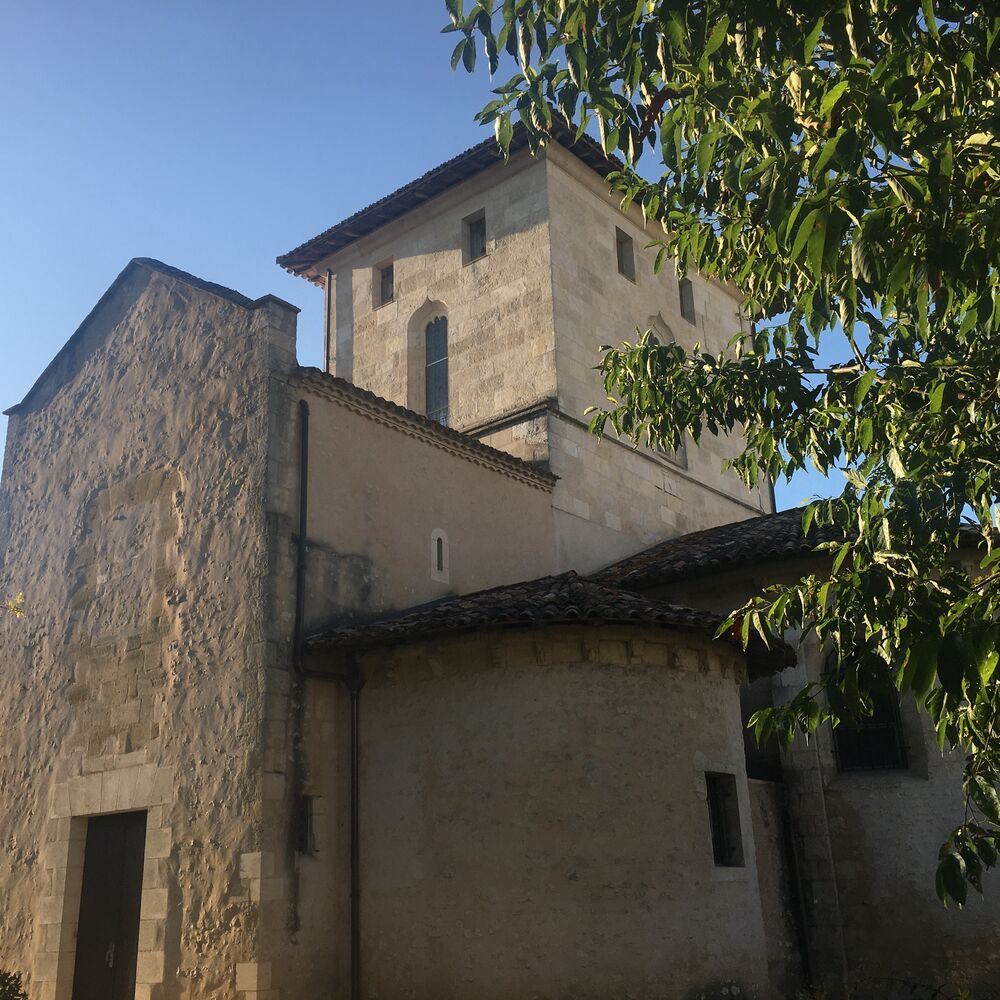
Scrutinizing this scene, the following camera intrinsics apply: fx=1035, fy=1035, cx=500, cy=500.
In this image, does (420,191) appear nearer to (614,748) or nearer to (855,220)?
(614,748)

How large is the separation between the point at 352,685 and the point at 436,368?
8.94 meters

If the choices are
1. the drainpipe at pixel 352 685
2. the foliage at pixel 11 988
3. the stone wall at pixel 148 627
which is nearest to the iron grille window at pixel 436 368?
the stone wall at pixel 148 627

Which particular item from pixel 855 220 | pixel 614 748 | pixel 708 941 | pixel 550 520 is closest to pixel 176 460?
pixel 550 520

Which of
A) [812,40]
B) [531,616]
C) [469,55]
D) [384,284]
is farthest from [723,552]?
[384,284]

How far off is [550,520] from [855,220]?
11596 mm

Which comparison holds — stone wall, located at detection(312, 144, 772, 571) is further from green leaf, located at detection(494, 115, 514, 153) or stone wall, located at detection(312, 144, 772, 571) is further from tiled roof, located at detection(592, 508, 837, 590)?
green leaf, located at detection(494, 115, 514, 153)

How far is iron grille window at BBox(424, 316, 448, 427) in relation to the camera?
61.6 feet

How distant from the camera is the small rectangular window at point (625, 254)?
19641 millimetres

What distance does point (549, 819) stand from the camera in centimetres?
1001

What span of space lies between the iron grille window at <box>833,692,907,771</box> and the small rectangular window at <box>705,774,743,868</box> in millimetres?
2325

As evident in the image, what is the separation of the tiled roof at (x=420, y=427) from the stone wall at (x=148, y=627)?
2.01 ft

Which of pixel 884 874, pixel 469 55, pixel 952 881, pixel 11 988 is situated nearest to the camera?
pixel 952 881

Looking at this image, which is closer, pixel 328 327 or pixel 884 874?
pixel 884 874

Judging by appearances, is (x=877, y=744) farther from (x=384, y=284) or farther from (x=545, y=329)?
(x=384, y=284)
